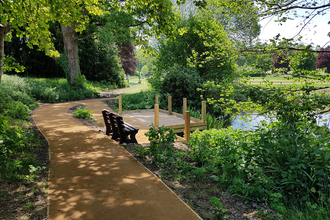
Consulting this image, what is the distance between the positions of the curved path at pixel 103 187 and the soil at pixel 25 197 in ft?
0.41

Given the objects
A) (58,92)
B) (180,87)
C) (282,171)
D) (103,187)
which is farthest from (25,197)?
(58,92)

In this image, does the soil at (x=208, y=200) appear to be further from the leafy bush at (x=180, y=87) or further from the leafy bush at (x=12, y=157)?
the leafy bush at (x=180, y=87)

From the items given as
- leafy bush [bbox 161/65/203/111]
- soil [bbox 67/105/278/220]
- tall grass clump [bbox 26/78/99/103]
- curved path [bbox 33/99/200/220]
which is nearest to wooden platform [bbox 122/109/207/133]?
leafy bush [bbox 161/65/203/111]

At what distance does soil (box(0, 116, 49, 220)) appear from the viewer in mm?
3555

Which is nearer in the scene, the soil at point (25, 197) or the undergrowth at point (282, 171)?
the soil at point (25, 197)

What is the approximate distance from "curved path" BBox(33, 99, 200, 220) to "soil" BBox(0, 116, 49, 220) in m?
0.13

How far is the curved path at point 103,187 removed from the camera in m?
3.63

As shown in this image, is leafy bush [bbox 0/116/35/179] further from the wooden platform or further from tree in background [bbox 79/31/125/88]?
tree in background [bbox 79/31/125/88]

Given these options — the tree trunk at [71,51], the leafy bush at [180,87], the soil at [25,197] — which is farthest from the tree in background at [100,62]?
the soil at [25,197]

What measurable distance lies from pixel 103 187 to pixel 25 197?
121 centimetres

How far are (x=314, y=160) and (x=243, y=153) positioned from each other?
113 cm

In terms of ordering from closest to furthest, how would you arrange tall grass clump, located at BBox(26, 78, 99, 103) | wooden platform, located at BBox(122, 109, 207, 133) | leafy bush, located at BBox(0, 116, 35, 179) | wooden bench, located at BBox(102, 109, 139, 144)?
leafy bush, located at BBox(0, 116, 35, 179) < wooden bench, located at BBox(102, 109, 139, 144) < wooden platform, located at BBox(122, 109, 207, 133) < tall grass clump, located at BBox(26, 78, 99, 103)

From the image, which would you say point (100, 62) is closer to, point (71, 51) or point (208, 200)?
point (71, 51)

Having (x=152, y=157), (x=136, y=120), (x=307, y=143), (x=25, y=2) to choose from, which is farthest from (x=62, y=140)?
(x=307, y=143)
